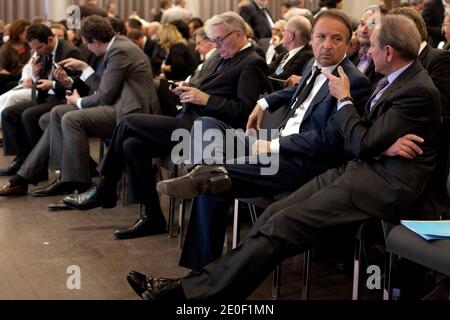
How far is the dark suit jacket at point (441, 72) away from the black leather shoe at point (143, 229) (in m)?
1.68

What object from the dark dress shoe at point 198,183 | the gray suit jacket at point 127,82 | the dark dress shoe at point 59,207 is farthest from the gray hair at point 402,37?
the dark dress shoe at point 59,207

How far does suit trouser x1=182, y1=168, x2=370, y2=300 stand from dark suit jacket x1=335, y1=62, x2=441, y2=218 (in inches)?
2.5

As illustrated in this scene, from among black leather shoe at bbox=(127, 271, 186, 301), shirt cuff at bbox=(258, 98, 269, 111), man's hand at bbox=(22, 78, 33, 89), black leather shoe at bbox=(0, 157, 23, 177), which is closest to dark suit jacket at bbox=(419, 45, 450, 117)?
shirt cuff at bbox=(258, 98, 269, 111)

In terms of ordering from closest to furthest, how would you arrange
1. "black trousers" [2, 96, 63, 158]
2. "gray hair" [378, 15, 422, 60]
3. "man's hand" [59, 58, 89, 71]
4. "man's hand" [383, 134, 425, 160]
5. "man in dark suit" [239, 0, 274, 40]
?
1. "man's hand" [383, 134, 425, 160]
2. "gray hair" [378, 15, 422, 60]
3. "man's hand" [59, 58, 89, 71]
4. "black trousers" [2, 96, 63, 158]
5. "man in dark suit" [239, 0, 274, 40]

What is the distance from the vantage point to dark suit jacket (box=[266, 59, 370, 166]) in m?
3.21

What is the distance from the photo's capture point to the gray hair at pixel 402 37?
2834 millimetres

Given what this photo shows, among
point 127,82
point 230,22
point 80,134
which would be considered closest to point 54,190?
point 80,134

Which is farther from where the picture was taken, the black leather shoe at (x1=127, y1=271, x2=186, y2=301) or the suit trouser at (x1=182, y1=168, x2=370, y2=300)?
the black leather shoe at (x1=127, y1=271, x2=186, y2=301)

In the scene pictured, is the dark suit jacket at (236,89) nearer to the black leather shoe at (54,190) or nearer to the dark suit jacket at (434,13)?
the black leather shoe at (54,190)

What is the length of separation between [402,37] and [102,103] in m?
2.53

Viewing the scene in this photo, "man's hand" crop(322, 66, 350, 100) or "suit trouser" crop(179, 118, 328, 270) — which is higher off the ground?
"man's hand" crop(322, 66, 350, 100)

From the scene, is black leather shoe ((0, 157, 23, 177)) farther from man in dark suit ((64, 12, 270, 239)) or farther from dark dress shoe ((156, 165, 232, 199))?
dark dress shoe ((156, 165, 232, 199))
